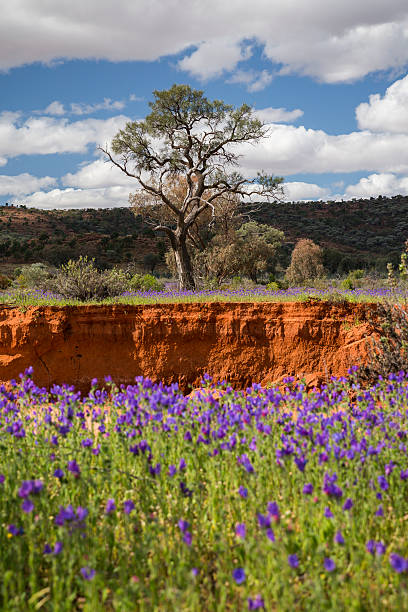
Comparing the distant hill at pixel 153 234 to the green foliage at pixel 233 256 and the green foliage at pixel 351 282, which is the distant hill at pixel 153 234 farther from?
the green foliage at pixel 233 256

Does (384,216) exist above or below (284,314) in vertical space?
above

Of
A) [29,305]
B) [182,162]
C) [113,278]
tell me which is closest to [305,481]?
[29,305]

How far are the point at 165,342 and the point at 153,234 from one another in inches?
1607

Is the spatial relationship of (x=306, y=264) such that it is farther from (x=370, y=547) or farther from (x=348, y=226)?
(x=370, y=547)

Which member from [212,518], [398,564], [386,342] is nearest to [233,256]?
[386,342]

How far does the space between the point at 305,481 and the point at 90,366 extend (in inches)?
308

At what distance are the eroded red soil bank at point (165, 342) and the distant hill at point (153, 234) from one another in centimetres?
2534

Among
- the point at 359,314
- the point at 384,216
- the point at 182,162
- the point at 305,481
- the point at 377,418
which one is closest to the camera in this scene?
the point at 305,481

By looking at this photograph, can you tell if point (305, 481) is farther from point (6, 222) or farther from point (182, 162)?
point (6, 222)

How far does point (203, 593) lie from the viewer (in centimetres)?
292

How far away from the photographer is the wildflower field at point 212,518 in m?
2.56

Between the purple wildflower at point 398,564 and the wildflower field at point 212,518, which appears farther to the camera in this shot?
the wildflower field at point 212,518

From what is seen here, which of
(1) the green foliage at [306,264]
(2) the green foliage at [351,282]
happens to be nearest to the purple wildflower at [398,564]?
(2) the green foliage at [351,282]

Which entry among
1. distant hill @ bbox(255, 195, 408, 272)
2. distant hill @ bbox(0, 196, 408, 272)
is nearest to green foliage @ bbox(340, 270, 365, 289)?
distant hill @ bbox(0, 196, 408, 272)
